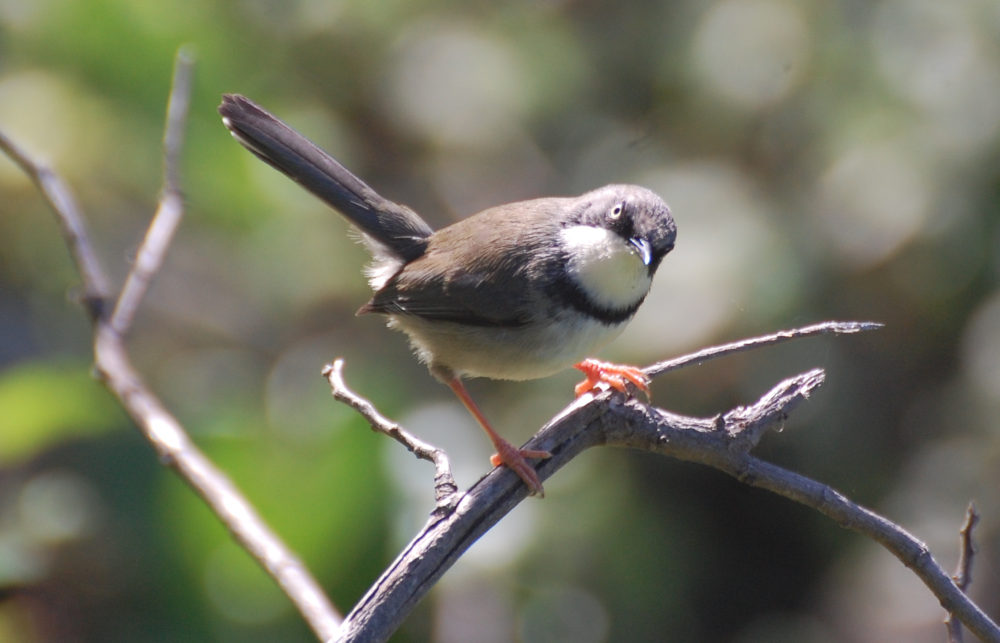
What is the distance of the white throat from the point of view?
345 centimetres

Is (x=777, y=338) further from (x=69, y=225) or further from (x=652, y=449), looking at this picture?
(x=69, y=225)

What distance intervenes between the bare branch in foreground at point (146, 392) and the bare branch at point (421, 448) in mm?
440

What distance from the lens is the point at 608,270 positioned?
3.46 metres

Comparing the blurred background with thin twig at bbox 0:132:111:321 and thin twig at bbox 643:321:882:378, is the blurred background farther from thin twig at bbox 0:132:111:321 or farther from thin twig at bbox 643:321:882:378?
thin twig at bbox 643:321:882:378

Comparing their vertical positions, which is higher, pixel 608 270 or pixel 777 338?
pixel 608 270

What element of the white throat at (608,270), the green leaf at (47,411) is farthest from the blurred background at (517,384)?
the white throat at (608,270)

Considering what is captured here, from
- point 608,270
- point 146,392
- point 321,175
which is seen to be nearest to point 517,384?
point 321,175

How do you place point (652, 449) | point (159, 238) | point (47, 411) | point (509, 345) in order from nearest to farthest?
point (652, 449) < point (159, 238) < point (509, 345) < point (47, 411)

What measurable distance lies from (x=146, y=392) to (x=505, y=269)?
1287 mm

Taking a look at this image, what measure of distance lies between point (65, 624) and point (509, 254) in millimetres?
2538

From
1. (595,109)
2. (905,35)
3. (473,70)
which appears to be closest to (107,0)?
(473,70)

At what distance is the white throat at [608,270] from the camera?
11.3ft

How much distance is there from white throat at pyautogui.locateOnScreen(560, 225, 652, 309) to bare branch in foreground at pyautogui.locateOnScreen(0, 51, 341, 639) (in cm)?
133

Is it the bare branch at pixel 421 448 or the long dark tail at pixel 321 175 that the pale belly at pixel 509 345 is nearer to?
the long dark tail at pixel 321 175
